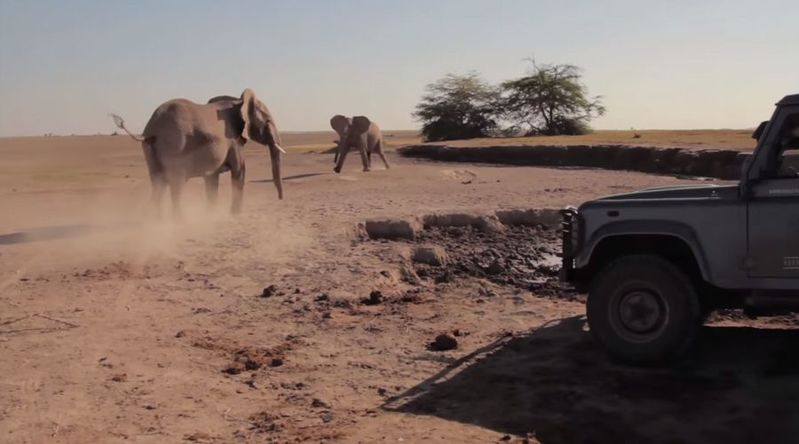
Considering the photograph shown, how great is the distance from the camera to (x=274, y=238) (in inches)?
462

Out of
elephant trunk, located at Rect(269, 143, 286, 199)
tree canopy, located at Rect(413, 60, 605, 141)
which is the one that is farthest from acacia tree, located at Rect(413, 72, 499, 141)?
elephant trunk, located at Rect(269, 143, 286, 199)

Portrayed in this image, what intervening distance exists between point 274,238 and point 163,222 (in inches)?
85.0

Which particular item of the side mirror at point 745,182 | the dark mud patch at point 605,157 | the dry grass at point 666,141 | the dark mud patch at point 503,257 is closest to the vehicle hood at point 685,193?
the side mirror at point 745,182

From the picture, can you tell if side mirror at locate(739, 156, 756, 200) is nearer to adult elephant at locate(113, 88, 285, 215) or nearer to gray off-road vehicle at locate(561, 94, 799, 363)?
gray off-road vehicle at locate(561, 94, 799, 363)

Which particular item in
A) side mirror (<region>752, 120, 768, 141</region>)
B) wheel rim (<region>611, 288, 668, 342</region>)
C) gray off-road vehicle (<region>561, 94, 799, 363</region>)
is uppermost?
side mirror (<region>752, 120, 768, 141</region>)

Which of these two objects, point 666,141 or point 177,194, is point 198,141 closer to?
point 177,194

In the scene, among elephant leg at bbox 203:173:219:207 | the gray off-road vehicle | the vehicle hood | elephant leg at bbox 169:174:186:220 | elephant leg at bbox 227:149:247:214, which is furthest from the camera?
elephant leg at bbox 203:173:219:207

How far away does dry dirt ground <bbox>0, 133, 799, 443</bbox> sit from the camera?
5324 mm

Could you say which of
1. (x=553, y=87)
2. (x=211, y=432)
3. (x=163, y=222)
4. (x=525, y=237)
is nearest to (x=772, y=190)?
(x=211, y=432)

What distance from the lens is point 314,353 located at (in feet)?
23.2

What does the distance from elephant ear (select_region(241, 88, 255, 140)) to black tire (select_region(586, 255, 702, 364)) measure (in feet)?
28.9

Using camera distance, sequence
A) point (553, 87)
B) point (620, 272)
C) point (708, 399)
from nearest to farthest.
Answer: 1. point (708, 399)
2. point (620, 272)
3. point (553, 87)

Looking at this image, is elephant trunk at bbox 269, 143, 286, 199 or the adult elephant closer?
the adult elephant

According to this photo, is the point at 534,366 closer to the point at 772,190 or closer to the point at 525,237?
the point at 772,190
